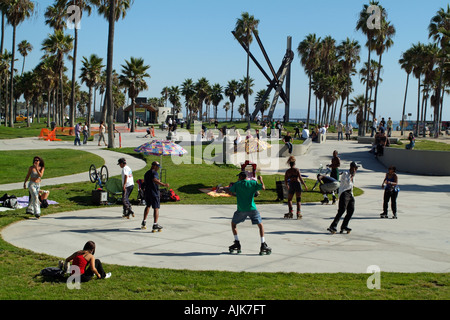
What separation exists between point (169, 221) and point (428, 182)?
16021 mm

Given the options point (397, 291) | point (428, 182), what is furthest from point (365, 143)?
point (397, 291)

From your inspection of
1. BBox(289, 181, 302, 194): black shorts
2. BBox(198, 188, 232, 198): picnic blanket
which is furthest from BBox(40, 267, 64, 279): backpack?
BBox(198, 188, 232, 198): picnic blanket

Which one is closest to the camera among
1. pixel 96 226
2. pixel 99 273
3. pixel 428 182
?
pixel 99 273

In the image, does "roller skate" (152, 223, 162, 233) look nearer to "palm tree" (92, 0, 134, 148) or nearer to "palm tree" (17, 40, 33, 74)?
"palm tree" (92, 0, 134, 148)

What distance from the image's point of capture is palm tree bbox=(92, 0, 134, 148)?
3095 centimetres

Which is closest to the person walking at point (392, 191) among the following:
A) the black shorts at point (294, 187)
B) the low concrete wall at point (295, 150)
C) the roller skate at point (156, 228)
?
the black shorts at point (294, 187)

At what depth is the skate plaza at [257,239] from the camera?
9.41 m

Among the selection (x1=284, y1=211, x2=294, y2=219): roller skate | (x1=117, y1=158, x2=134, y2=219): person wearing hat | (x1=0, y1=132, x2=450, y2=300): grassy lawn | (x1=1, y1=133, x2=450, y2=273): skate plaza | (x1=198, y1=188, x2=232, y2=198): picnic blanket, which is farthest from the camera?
(x1=198, y1=188, x2=232, y2=198): picnic blanket

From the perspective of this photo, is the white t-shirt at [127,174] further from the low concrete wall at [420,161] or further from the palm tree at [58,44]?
the palm tree at [58,44]

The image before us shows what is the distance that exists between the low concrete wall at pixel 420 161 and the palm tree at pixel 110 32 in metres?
18.7

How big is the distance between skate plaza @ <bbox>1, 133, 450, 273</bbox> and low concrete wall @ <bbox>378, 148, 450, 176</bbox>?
11.7m

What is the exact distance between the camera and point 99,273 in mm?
8164

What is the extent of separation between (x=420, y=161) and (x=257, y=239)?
68.3ft
